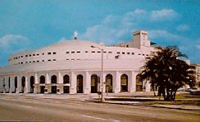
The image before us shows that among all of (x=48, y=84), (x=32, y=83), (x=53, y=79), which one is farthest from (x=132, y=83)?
(x=32, y=83)

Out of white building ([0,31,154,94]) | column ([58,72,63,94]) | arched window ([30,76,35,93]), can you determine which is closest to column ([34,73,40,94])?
white building ([0,31,154,94])

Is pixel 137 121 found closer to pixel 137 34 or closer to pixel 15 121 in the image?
pixel 15 121

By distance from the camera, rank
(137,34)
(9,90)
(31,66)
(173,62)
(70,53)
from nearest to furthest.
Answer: (173,62), (31,66), (70,53), (9,90), (137,34)

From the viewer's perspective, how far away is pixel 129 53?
88.4m

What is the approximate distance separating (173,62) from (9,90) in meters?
74.1

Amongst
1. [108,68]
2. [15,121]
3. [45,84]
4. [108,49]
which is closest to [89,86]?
[108,68]

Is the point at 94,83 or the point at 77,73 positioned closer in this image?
the point at 77,73

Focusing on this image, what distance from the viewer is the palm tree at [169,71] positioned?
31.8m

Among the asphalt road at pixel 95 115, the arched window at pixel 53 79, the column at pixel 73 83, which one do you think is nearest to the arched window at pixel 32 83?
the arched window at pixel 53 79

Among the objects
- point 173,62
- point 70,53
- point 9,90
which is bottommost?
point 9,90

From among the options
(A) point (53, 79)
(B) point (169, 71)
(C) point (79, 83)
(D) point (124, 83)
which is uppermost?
(B) point (169, 71)

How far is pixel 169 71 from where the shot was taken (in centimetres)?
3219

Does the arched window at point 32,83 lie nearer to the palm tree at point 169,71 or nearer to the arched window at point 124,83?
the arched window at point 124,83

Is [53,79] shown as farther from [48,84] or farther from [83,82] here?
[83,82]
